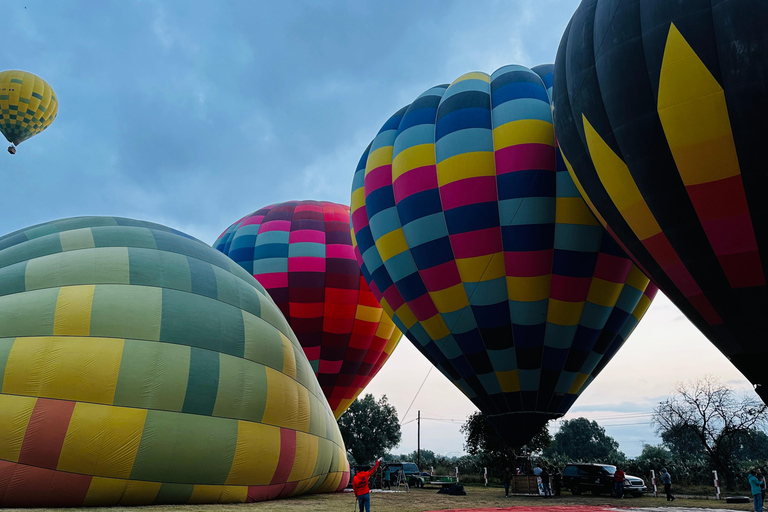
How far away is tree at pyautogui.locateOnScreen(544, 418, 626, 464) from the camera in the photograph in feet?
237

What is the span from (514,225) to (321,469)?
5.93 m

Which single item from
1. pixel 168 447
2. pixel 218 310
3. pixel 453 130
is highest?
pixel 453 130

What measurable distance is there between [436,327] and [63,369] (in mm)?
7608

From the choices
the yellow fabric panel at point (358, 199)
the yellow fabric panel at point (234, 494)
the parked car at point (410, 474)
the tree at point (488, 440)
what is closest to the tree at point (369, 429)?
the tree at point (488, 440)

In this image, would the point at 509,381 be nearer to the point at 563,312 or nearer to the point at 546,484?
the point at 563,312

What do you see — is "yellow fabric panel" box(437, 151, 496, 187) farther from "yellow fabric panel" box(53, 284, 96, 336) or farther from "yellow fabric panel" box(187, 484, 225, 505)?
"yellow fabric panel" box(187, 484, 225, 505)

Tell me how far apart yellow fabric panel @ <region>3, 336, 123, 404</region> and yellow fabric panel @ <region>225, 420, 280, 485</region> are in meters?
1.83

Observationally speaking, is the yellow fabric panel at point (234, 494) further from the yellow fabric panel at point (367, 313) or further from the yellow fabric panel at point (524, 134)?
the yellow fabric panel at point (367, 313)

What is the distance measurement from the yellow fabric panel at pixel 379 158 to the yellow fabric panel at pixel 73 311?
25.6ft

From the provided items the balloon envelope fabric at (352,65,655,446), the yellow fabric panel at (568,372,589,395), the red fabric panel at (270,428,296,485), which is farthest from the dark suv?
the red fabric panel at (270,428,296,485)

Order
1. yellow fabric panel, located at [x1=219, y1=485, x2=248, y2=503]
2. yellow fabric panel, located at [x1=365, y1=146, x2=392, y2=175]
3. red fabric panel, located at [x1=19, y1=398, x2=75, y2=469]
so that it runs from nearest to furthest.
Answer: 1. red fabric panel, located at [x1=19, y1=398, x2=75, y2=469]
2. yellow fabric panel, located at [x1=219, y1=485, x2=248, y2=503]
3. yellow fabric panel, located at [x1=365, y1=146, x2=392, y2=175]

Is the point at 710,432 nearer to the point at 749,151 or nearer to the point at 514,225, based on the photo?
the point at 514,225

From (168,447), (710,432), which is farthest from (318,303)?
(710,432)

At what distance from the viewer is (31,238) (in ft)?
26.5
